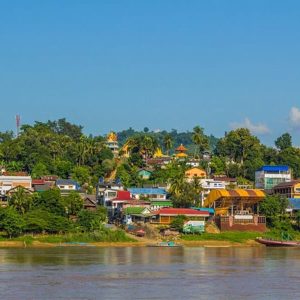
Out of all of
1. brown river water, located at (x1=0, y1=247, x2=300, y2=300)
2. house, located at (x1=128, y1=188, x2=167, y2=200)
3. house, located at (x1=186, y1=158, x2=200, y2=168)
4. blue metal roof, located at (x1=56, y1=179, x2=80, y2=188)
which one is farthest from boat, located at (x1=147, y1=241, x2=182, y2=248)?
house, located at (x1=186, y1=158, x2=200, y2=168)

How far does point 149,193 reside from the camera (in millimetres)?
97750

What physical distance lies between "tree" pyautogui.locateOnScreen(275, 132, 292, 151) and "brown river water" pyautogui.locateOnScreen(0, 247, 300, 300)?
63.6 metres

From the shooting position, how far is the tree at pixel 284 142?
132875mm

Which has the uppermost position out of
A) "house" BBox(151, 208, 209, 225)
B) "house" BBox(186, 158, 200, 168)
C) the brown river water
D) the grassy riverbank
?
"house" BBox(186, 158, 200, 168)

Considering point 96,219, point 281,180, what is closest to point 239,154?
point 281,180

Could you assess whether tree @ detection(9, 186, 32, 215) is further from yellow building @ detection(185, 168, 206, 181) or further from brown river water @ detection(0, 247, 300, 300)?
yellow building @ detection(185, 168, 206, 181)

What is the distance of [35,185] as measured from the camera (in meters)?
96.1

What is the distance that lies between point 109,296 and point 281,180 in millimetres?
70753

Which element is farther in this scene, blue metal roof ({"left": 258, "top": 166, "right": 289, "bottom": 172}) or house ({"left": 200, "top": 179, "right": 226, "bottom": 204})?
blue metal roof ({"left": 258, "top": 166, "right": 289, "bottom": 172})

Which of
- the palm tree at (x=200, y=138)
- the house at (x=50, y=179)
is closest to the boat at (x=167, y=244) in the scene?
the house at (x=50, y=179)

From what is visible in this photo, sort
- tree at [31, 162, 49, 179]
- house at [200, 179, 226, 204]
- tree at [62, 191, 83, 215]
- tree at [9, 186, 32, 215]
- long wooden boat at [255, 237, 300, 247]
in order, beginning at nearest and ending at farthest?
1. tree at [9, 186, 32, 215]
2. long wooden boat at [255, 237, 300, 247]
3. tree at [62, 191, 83, 215]
4. house at [200, 179, 226, 204]
5. tree at [31, 162, 49, 179]

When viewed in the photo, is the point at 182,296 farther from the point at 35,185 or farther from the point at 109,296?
the point at 35,185

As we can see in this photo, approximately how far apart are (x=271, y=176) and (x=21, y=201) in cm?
3733

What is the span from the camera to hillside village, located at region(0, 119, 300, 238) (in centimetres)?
8519
